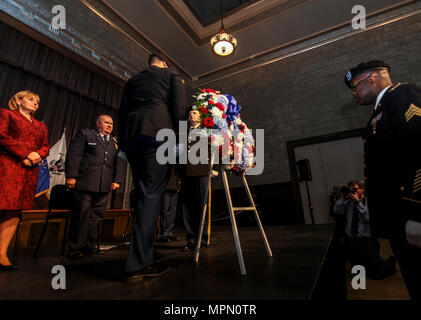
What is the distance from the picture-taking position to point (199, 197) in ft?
7.20

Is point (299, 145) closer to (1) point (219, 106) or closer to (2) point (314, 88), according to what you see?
(2) point (314, 88)

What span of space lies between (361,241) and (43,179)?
16.1 ft

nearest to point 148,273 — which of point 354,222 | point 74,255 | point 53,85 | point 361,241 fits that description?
point 74,255

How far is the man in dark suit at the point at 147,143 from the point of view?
1.14m

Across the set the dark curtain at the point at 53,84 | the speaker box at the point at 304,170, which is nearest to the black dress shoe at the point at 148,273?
the dark curtain at the point at 53,84

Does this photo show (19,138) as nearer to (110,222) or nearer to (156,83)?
(156,83)

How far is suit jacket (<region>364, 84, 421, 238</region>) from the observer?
0.84 m

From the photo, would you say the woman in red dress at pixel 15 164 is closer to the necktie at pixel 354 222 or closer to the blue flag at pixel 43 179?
the blue flag at pixel 43 179

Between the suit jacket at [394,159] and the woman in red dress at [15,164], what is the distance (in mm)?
2319

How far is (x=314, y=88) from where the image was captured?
579 cm

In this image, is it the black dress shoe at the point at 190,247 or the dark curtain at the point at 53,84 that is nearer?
the black dress shoe at the point at 190,247

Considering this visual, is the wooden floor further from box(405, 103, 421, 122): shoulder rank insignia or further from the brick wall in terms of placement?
the brick wall

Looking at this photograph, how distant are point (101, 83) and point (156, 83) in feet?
14.6

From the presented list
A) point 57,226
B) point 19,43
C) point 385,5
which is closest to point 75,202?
point 57,226
